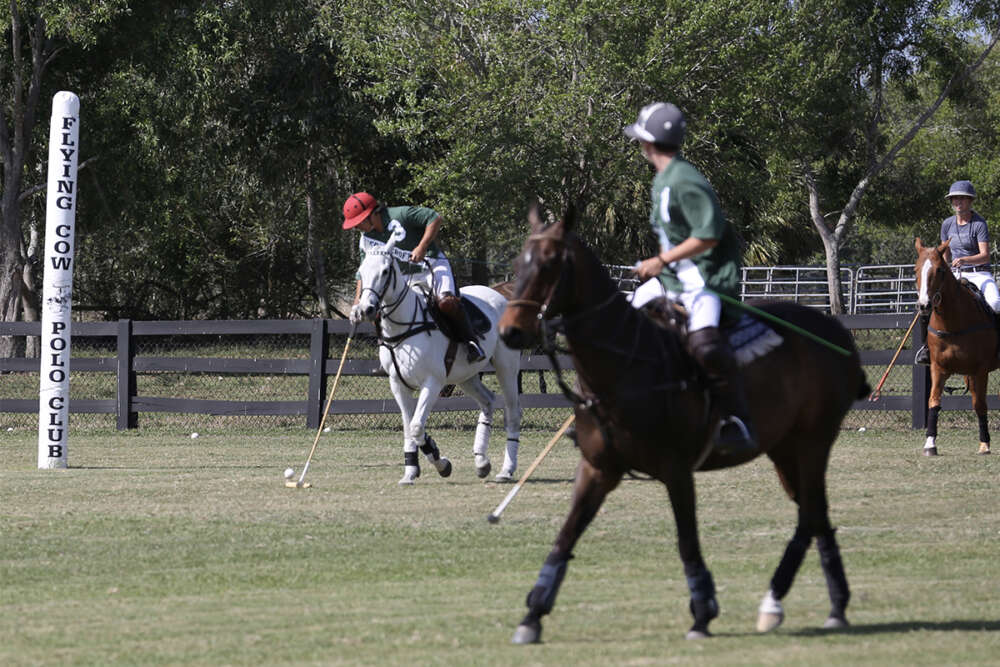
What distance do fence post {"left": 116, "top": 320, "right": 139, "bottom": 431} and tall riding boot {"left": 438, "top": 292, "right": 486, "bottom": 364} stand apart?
9.17m

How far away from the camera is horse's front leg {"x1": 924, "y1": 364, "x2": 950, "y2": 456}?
52.9ft

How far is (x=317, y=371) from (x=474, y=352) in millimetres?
7166

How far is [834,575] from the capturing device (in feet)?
22.7

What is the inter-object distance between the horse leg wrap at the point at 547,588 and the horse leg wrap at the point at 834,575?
1313 millimetres

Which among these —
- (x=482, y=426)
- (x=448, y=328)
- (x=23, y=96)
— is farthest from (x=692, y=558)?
(x=23, y=96)

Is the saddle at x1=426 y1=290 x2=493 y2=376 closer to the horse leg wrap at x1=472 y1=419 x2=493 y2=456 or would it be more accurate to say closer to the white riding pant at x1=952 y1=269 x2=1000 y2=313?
the horse leg wrap at x1=472 y1=419 x2=493 y2=456

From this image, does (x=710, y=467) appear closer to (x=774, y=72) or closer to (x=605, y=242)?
(x=774, y=72)

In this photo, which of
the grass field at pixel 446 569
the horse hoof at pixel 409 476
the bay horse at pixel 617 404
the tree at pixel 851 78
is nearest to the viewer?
the bay horse at pixel 617 404

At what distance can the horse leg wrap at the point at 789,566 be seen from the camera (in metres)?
6.82

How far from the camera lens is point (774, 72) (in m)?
35.3

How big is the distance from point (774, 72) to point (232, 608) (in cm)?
2993

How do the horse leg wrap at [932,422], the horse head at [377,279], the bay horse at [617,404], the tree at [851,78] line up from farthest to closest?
the tree at [851,78]
the horse leg wrap at [932,422]
the horse head at [377,279]
the bay horse at [617,404]

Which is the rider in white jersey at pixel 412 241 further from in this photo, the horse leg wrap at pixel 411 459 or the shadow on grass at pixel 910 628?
the shadow on grass at pixel 910 628

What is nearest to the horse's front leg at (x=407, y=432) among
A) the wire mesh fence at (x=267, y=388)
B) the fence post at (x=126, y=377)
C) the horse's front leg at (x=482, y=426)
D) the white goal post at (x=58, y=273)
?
the horse's front leg at (x=482, y=426)
